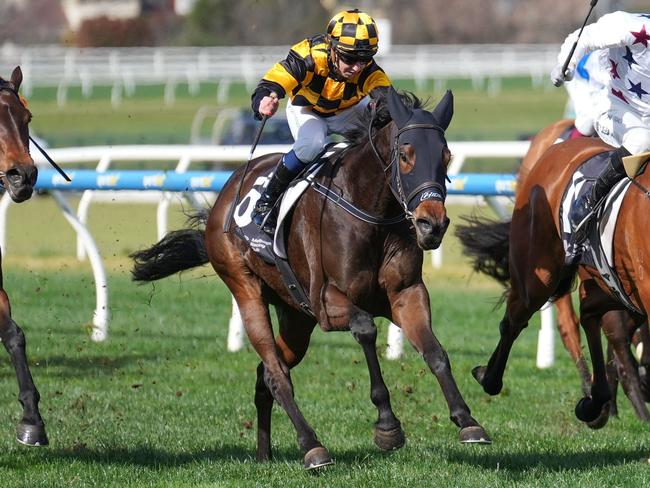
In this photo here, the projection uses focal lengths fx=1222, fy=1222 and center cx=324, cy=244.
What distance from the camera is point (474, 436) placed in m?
4.58

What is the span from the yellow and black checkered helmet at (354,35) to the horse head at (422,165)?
0.37 m

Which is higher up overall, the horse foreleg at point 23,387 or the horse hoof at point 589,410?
the horse foreleg at point 23,387

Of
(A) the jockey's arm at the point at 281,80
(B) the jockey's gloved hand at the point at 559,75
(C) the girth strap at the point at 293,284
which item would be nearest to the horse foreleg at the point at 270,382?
(C) the girth strap at the point at 293,284

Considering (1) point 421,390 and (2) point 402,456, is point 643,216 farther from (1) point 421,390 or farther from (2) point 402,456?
(1) point 421,390

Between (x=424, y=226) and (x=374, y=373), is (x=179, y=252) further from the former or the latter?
(x=424, y=226)

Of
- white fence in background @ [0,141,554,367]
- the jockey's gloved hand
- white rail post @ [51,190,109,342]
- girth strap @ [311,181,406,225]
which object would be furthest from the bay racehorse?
white rail post @ [51,190,109,342]

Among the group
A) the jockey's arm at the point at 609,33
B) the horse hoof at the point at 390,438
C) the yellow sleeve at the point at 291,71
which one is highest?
the jockey's arm at the point at 609,33

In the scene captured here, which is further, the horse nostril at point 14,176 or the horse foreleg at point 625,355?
the horse foreleg at point 625,355

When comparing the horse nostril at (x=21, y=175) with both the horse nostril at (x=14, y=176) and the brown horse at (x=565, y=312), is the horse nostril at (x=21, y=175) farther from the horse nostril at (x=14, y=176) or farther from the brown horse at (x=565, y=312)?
the brown horse at (x=565, y=312)

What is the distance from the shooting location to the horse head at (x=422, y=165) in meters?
4.58

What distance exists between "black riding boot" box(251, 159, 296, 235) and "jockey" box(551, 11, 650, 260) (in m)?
1.38

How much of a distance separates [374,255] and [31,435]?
161 centimetres

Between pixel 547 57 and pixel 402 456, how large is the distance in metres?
32.8

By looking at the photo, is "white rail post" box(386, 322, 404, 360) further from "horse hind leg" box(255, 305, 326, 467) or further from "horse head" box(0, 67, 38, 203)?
"horse head" box(0, 67, 38, 203)
